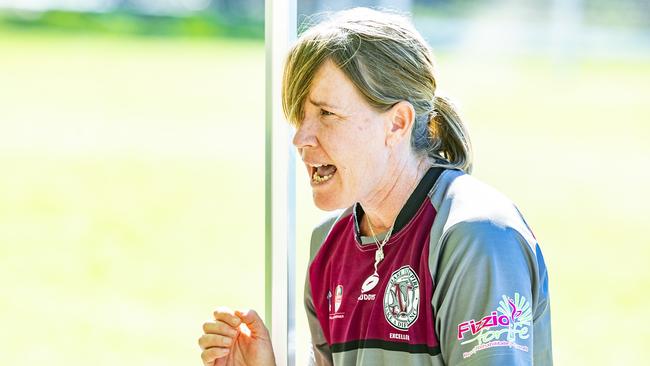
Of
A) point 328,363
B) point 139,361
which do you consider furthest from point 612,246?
point 328,363

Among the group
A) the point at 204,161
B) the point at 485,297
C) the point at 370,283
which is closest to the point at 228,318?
the point at 370,283

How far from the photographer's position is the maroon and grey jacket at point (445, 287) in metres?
1.29

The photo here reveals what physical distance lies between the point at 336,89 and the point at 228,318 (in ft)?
1.36

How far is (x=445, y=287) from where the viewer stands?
4.36 ft

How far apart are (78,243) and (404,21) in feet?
33.7

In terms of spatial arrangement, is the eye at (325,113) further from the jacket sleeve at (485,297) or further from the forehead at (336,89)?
the jacket sleeve at (485,297)

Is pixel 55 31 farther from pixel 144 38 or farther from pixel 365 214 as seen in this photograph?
pixel 365 214

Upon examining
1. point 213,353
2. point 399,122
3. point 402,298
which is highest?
point 399,122

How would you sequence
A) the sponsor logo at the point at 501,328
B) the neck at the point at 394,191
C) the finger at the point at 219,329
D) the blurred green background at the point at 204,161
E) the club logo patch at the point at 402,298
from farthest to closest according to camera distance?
the blurred green background at the point at 204,161, the finger at the point at 219,329, the neck at the point at 394,191, the club logo patch at the point at 402,298, the sponsor logo at the point at 501,328

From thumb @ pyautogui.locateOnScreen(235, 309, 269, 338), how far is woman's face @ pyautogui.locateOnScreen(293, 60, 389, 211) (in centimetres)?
25

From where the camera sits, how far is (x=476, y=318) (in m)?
1.29

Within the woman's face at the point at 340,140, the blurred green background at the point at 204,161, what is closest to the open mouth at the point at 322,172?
the woman's face at the point at 340,140

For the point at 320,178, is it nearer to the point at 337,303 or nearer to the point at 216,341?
the point at 337,303

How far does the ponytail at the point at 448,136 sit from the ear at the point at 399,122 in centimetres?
7
